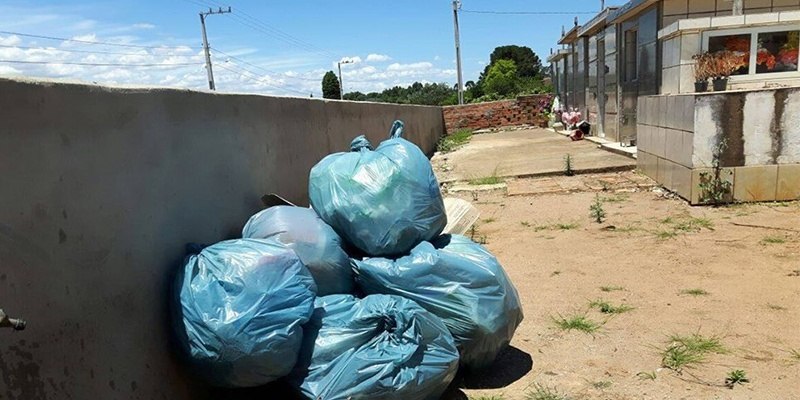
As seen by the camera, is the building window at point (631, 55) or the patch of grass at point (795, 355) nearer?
the patch of grass at point (795, 355)

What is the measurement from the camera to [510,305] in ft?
8.74

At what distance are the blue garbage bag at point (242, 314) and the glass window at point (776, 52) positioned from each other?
755cm

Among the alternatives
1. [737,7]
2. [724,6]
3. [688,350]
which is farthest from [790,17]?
[688,350]

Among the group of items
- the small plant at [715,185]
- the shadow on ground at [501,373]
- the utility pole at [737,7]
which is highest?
the utility pole at [737,7]

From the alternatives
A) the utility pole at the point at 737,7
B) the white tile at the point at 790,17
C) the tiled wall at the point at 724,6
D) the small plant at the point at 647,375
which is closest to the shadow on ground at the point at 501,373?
the small plant at the point at 647,375

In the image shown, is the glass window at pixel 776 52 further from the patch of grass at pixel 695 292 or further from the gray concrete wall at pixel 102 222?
the gray concrete wall at pixel 102 222

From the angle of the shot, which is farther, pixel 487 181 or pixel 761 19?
pixel 487 181

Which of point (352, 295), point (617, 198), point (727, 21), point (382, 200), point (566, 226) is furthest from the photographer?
point (727, 21)

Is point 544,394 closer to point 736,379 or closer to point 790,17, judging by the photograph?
point 736,379

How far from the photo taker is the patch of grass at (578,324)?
3156 mm

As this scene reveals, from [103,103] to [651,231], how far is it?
4467mm

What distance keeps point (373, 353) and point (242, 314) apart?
0.49 meters

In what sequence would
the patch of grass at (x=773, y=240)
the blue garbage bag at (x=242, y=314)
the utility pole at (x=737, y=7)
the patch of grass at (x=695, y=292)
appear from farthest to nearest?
the utility pole at (x=737, y=7)
the patch of grass at (x=773, y=240)
the patch of grass at (x=695, y=292)
the blue garbage bag at (x=242, y=314)

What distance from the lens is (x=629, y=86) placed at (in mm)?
10617
